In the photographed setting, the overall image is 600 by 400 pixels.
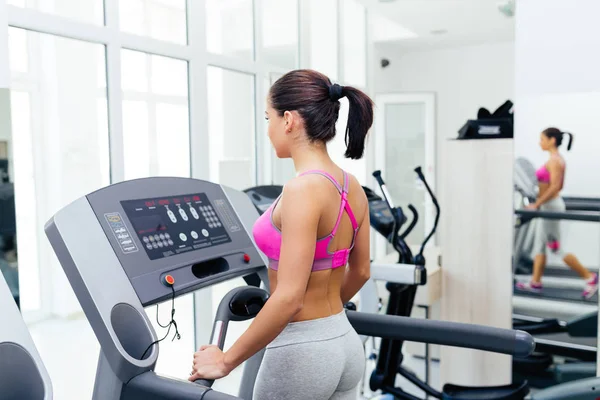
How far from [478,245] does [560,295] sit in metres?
0.51

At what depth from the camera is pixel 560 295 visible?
3162 millimetres

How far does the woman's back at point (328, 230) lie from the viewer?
135 cm

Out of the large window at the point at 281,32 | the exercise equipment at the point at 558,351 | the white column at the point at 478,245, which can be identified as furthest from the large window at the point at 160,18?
the exercise equipment at the point at 558,351

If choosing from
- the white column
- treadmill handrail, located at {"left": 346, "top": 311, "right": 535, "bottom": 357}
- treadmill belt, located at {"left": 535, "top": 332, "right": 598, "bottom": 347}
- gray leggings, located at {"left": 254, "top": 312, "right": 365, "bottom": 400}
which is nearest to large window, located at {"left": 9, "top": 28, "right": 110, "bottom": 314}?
the white column

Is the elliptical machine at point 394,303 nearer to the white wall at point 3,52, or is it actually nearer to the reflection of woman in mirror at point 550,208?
the reflection of woman in mirror at point 550,208

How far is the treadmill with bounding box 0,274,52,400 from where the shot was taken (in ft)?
3.53

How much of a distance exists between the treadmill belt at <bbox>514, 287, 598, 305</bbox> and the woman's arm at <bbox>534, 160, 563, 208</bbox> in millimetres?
484

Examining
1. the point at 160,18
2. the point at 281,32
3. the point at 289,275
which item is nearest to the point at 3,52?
the point at 289,275

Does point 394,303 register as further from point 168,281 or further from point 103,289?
point 103,289

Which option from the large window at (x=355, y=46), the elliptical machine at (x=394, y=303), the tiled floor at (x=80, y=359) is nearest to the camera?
the elliptical machine at (x=394, y=303)

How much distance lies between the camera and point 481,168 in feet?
10.7

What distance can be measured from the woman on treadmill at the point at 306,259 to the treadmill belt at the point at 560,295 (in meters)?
2.04

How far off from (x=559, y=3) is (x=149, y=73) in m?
2.31

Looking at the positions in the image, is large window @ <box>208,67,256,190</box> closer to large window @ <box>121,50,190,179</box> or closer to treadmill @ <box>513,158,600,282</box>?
large window @ <box>121,50,190,179</box>
